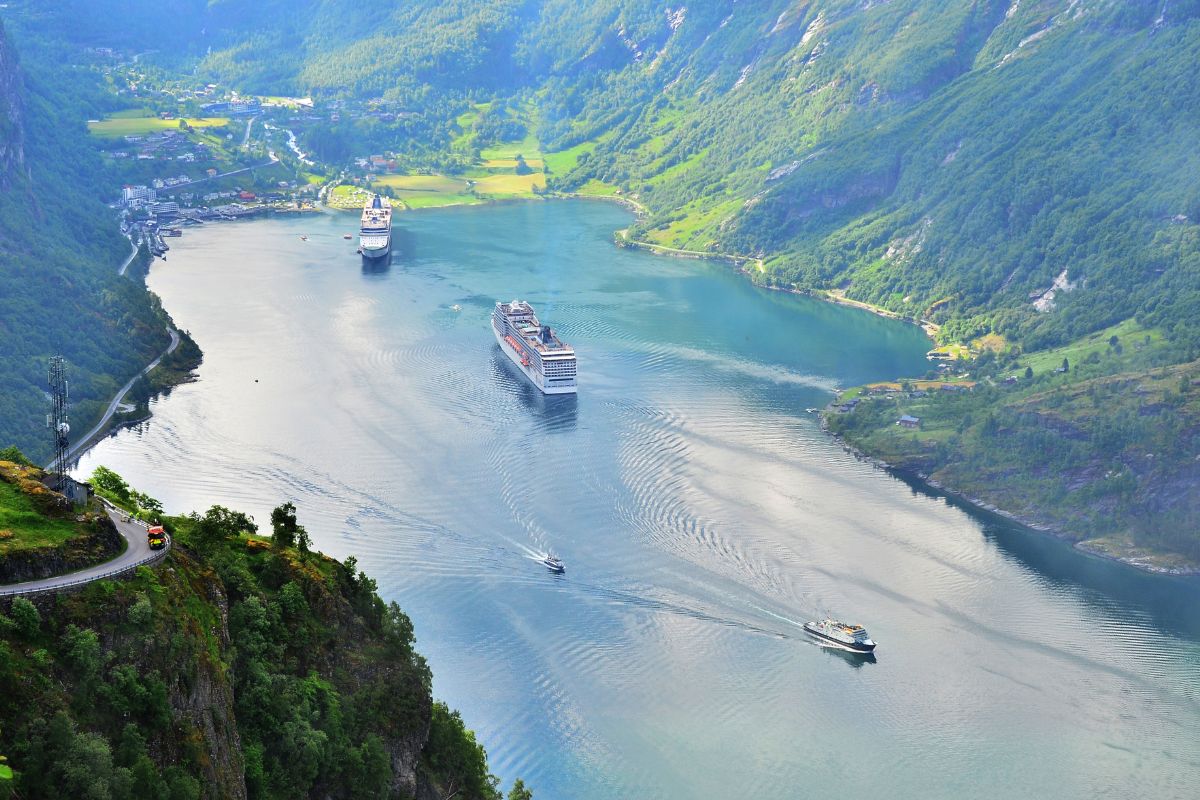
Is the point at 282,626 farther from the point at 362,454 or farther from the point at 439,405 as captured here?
Result: the point at 439,405

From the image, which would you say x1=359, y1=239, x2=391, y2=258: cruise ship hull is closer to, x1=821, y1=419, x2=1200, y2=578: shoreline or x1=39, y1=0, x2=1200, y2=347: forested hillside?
x1=39, y1=0, x2=1200, y2=347: forested hillside

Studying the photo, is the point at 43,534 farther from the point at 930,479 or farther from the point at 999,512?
the point at 930,479

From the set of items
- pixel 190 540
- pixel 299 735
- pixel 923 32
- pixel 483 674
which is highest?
pixel 923 32

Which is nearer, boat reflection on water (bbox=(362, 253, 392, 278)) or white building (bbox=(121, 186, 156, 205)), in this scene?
boat reflection on water (bbox=(362, 253, 392, 278))

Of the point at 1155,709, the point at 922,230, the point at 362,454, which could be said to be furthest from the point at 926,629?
the point at 922,230

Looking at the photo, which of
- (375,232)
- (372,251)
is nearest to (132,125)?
(375,232)

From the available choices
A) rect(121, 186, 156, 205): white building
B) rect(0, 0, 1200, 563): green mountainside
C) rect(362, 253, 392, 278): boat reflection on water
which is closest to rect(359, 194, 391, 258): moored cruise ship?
rect(362, 253, 392, 278): boat reflection on water

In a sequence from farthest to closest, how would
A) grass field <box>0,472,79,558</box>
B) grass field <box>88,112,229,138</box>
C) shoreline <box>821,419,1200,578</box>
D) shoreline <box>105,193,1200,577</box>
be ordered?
grass field <box>88,112,229,138</box> → shoreline <box>105,193,1200,577</box> → shoreline <box>821,419,1200,578</box> → grass field <box>0,472,79,558</box>

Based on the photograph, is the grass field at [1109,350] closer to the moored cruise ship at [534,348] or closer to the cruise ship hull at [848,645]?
the moored cruise ship at [534,348]
